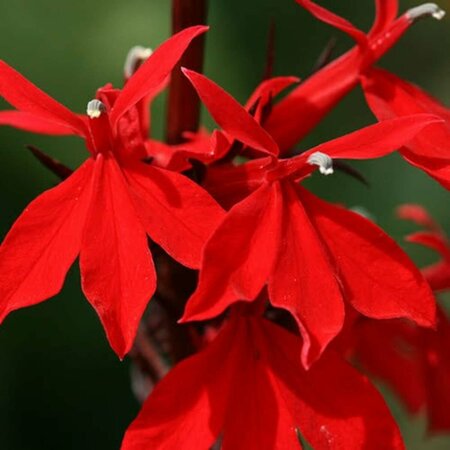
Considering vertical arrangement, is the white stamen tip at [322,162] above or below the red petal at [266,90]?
below

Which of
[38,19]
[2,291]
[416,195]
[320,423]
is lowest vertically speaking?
[416,195]

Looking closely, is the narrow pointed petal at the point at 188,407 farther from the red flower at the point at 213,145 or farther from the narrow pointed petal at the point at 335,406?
the red flower at the point at 213,145

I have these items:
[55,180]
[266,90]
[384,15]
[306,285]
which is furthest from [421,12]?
[55,180]

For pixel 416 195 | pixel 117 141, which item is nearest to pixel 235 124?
pixel 117 141

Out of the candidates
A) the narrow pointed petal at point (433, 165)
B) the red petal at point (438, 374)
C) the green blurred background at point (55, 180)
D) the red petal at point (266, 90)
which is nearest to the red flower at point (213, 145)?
the red petal at point (266, 90)

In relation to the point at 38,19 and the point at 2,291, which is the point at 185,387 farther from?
the point at 38,19

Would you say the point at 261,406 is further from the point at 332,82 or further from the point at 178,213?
the point at 332,82
